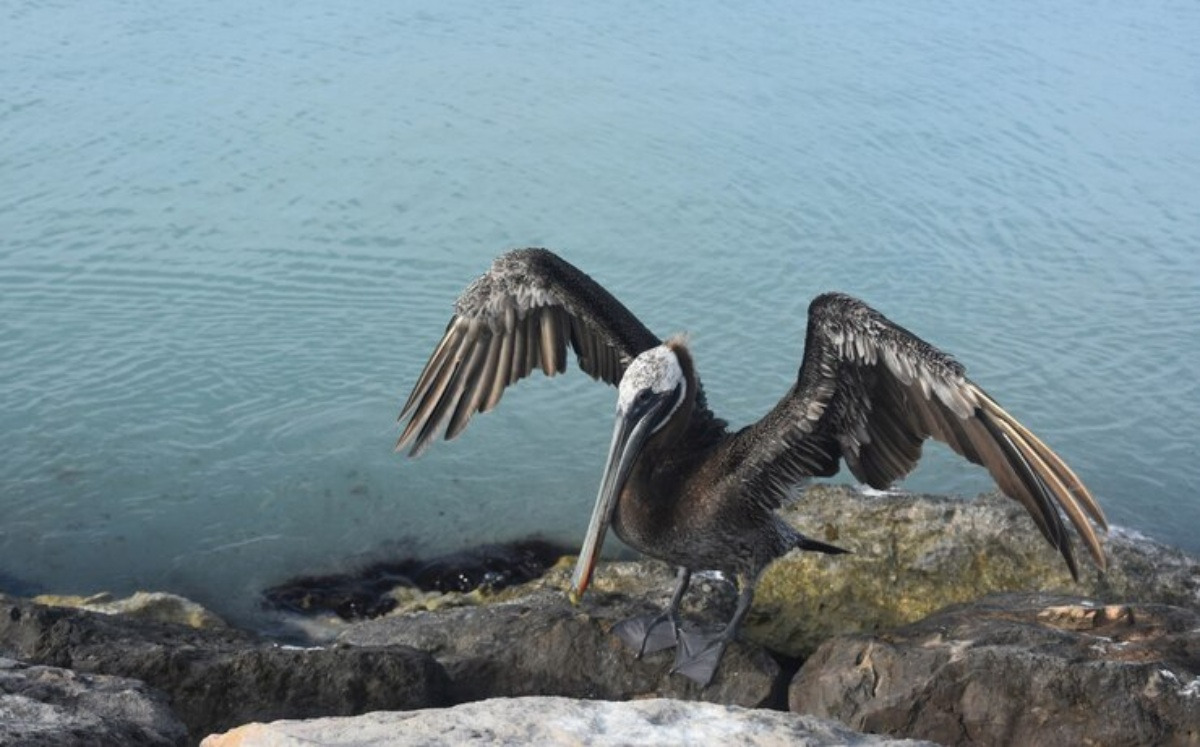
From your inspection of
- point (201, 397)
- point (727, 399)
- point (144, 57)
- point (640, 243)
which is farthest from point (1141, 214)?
point (144, 57)

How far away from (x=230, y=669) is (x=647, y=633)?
1.17 meters

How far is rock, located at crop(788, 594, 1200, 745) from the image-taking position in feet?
11.3

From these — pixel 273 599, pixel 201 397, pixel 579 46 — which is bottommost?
pixel 273 599

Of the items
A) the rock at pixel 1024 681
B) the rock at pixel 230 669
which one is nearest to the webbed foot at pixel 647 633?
the rock at pixel 1024 681

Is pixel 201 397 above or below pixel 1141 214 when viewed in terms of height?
below

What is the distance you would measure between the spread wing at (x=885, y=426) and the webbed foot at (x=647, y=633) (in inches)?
17.6

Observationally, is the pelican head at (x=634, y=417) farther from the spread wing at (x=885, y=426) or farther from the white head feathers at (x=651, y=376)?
the spread wing at (x=885, y=426)

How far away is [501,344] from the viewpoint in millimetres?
4871

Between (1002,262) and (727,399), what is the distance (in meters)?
2.69

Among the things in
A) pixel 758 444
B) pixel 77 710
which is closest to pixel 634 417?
pixel 758 444

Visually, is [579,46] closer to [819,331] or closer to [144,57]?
[144,57]

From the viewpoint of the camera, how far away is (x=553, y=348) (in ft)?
15.9

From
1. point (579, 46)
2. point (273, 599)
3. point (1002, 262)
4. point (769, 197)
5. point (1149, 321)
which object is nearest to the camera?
point (273, 599)

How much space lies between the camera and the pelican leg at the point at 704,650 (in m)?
4.05
